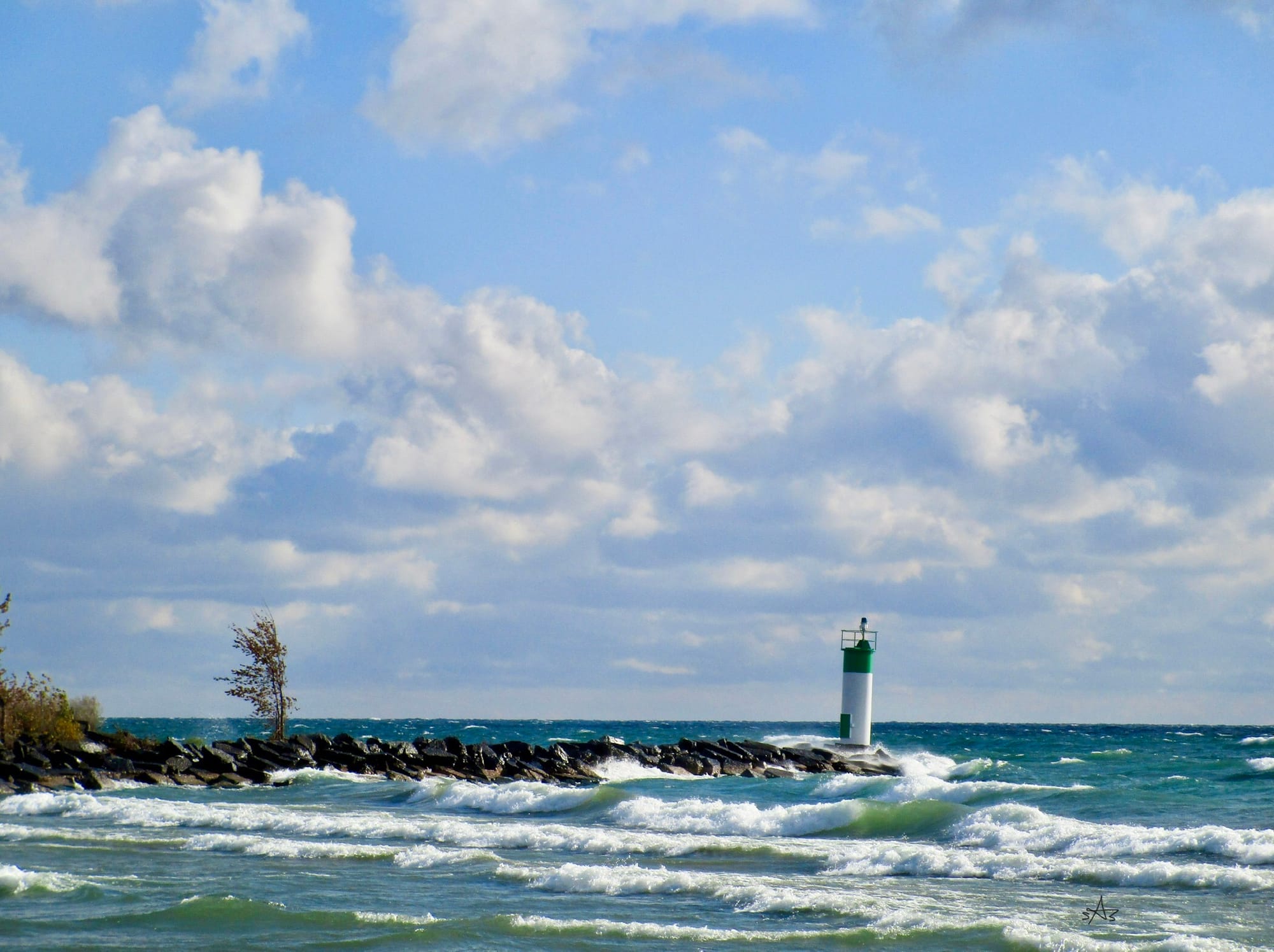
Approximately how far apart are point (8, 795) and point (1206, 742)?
6772 centimetres

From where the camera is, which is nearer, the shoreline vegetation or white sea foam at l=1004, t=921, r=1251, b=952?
white sea foam at l=1004, t=921, r=1251, b=952

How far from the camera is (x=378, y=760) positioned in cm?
3369

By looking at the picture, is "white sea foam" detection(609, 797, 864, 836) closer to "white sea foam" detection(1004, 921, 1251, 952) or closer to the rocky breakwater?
the rocky breakwater

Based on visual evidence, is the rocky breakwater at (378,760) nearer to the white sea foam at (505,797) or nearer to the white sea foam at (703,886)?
the white sea foam at (505,797)

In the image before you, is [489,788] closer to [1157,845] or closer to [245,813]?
[245,813]

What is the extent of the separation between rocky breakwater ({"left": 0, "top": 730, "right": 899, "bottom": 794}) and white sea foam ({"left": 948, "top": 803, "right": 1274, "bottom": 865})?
15.2 m

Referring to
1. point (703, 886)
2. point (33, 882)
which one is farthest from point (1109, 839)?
point (33, 882)

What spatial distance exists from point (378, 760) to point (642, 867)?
714 inches

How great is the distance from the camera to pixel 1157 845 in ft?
59.5

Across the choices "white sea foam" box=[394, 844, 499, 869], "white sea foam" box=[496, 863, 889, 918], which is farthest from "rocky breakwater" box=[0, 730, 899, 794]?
"white sea foam" box=[496, 863, 889, 918]

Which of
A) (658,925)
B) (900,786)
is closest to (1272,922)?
(658,925)

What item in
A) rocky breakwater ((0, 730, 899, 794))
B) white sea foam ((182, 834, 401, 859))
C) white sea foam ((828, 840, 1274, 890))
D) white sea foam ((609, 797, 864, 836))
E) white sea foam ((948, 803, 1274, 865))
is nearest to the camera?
white sea foam ((828, 840, 1274, 890))

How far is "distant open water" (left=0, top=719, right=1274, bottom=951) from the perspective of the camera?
12.3 metres

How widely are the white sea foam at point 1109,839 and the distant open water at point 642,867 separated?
5cm
